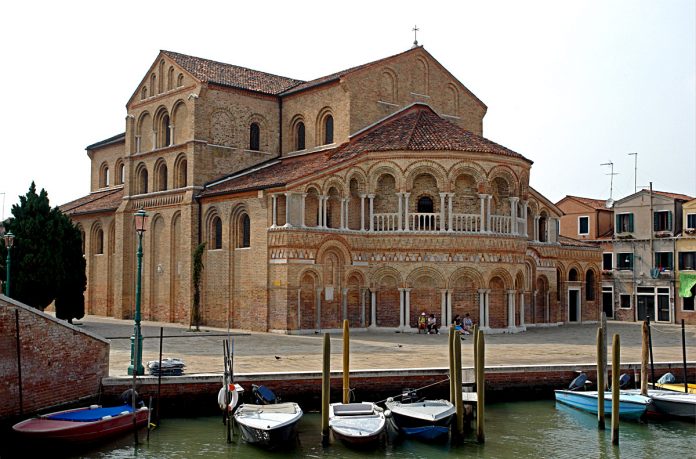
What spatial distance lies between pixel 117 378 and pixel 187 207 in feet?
A: 62.0

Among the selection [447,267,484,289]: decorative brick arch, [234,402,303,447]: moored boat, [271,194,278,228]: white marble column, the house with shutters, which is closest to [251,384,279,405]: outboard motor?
[234,402,303,447]: moored boat

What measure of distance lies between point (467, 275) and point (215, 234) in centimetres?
1179

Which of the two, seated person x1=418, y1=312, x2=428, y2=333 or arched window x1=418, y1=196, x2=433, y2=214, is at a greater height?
arched window x1=418, y1=196, x2=433, y2=214

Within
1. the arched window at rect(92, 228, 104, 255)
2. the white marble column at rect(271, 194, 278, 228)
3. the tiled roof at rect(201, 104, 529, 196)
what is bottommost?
the arched window at rect(92, 228, 104, 255)

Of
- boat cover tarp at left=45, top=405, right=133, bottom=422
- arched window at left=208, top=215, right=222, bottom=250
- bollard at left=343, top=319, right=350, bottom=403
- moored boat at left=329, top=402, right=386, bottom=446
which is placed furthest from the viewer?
arched window at left=208, top=215, right=222, bottom=250

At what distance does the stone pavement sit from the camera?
22.0m

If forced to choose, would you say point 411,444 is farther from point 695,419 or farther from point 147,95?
point 147,95

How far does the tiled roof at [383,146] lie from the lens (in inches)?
1299

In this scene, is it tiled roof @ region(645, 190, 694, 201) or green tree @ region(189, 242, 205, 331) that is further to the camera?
tiled roof @ region(645, 190, 694, 201)

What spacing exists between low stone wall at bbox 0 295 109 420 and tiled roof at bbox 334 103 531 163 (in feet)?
57.6

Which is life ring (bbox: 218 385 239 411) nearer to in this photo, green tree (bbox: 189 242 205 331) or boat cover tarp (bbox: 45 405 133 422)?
boat cover tarp (bbox: 45 405 133 422)

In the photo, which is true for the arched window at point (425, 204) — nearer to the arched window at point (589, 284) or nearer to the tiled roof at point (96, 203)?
the arched window at point (589, 284)

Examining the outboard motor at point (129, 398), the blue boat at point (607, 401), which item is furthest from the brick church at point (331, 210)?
the outboard motor at point (129, 398)

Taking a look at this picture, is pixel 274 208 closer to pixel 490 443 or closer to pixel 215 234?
pixel 215 234
